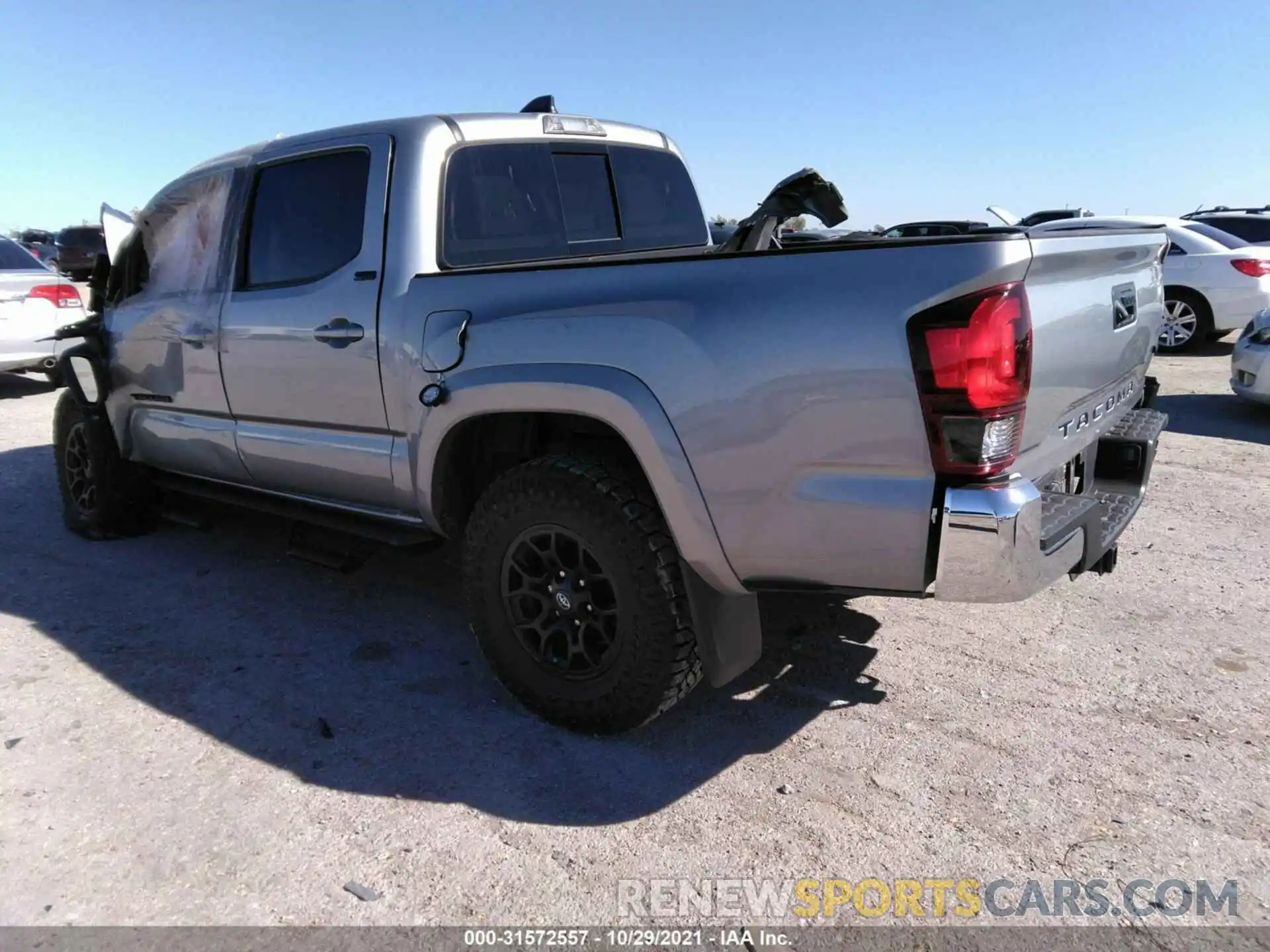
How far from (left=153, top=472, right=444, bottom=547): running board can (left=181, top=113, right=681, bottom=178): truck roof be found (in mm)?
1462

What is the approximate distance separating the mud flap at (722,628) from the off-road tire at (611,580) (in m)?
0.04

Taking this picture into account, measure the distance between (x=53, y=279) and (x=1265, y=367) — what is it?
11.3m

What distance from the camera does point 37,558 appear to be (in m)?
4.78

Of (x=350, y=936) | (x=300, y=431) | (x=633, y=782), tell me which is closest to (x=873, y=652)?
(x=633, y=782)

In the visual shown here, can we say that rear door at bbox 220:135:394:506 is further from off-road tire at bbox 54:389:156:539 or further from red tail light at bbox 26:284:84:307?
red tail light at bbox 26:284:84:307

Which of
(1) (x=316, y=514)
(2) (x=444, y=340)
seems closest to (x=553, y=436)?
(2) (x=444, y=340)

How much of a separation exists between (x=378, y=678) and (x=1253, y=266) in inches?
410

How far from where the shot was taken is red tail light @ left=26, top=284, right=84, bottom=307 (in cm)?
919

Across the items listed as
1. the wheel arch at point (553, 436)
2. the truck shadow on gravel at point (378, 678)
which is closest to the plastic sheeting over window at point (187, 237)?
the truck shadow on gravel at point (378, 678)

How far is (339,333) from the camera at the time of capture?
3324mm

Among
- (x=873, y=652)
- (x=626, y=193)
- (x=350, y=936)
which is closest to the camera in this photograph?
(x=350, y=936)

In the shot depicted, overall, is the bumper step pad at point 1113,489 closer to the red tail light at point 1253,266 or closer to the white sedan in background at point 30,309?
the red tail light at point 1253,266

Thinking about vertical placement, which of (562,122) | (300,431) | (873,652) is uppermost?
(562,122)

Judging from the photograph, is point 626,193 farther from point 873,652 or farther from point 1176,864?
point 1176,864
